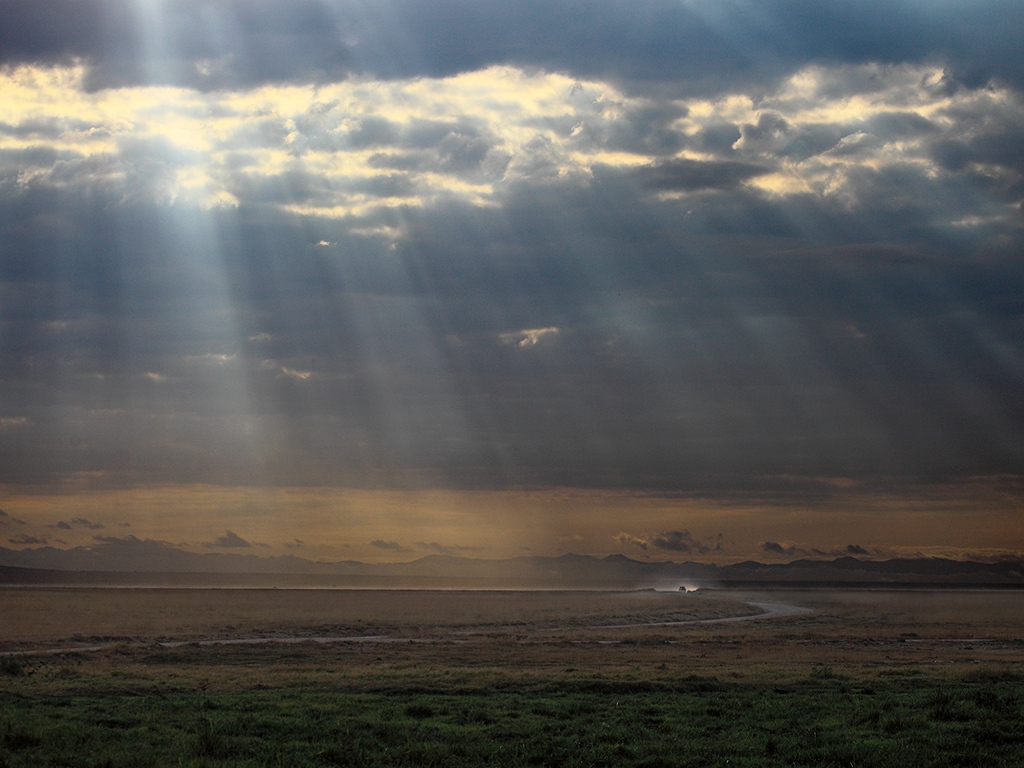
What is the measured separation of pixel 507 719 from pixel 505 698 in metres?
4.17

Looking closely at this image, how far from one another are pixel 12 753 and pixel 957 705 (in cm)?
2283

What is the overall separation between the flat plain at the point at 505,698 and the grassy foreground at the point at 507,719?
0.08 metres

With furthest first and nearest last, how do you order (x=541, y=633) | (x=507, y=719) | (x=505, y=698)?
1. (x=541, y=633)
2. (x=505, y=698)
3. (x=507, y=719)

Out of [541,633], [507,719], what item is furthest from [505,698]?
[541,633]

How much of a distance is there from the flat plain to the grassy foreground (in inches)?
3.1

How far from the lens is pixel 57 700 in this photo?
25359 millimetres

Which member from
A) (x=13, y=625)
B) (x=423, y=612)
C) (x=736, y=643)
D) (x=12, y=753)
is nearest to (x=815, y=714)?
(x=12, y=753)

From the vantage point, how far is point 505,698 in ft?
91.3

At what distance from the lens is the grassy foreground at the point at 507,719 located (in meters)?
19.0

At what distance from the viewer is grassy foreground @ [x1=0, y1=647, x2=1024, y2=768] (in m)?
19.0

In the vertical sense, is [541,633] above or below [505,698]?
below

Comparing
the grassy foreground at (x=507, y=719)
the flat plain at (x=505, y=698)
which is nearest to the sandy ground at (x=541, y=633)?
the flat plain at (x=505, y=698)

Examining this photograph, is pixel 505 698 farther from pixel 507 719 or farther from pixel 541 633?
pixel 541 633

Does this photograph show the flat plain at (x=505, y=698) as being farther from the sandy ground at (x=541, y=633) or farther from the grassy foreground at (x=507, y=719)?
the sandy ground at (x=541, y=633)
